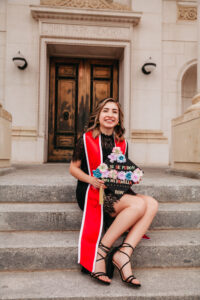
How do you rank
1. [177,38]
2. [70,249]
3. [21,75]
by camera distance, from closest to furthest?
1. [70,249]
2. [21,75]
3. [177,38]

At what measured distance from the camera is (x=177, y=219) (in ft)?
9.30

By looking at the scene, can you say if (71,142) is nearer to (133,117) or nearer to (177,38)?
(133,117)

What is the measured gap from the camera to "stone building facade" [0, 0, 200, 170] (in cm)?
734

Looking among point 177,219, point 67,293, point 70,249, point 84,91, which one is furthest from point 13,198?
point 84,91

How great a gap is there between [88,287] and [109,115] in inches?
62.2

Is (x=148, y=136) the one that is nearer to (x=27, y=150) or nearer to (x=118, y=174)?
(x=27, y=150)

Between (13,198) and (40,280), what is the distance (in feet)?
3.98

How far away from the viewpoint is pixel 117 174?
7.41 feet

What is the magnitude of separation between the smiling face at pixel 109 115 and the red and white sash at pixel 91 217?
17cm

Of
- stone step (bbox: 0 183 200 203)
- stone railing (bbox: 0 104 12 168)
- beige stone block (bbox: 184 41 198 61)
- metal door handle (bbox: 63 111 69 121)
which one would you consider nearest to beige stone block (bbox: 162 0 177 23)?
beige stone block (bbox: 184 41 198 61)

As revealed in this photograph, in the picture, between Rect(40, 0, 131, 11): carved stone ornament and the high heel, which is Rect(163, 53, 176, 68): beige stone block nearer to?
Rect(40, 0, 131, 11): carved stone ornament

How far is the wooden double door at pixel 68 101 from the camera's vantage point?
26.6 feet

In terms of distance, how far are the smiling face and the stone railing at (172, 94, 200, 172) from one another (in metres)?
2.01

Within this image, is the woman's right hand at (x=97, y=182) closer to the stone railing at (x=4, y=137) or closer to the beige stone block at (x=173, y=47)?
the stone railing at (x=4, y=137)
